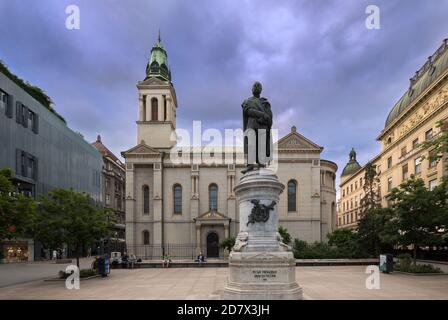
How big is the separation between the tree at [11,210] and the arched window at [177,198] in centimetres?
3772

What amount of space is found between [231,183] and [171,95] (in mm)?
19884

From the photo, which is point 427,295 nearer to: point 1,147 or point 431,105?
point 431,105

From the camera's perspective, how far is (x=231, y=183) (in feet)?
192

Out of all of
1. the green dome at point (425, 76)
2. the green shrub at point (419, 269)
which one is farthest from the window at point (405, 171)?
the green shrub at point (419, 269)

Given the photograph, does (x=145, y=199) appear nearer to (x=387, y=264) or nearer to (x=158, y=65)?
(x=158, y=65)

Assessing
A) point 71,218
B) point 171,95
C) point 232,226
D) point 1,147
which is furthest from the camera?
point 171,95

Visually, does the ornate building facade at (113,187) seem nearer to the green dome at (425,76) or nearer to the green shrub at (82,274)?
the green dome at (425,76)

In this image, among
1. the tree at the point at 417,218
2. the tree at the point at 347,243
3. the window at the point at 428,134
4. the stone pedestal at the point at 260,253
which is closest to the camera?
the stone pedestal at the point at 260,253

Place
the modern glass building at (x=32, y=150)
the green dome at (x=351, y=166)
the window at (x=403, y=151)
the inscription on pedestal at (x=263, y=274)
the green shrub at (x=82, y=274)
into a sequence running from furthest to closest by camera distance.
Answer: the green dome at (x=351, y=166) < the window at (x=403, y=151) < the modern glass building at (x=32, y=150) < the green shrub at (x=82, y=274) < the inscription on pedestal at (x=263, y=274)

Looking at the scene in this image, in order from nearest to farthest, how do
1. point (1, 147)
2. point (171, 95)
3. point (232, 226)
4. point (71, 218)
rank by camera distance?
point (71, 218) → point (1, 147) → point (232, 226) → point (171, 95)

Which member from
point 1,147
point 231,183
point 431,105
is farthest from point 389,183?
point 1,147

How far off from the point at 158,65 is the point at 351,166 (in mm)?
62380

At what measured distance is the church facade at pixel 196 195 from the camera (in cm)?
5734

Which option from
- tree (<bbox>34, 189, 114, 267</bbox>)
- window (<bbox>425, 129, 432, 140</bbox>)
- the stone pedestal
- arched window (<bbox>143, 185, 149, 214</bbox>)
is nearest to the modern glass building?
arched window (<bbox>143, 185, 149, 214</bbox>)
